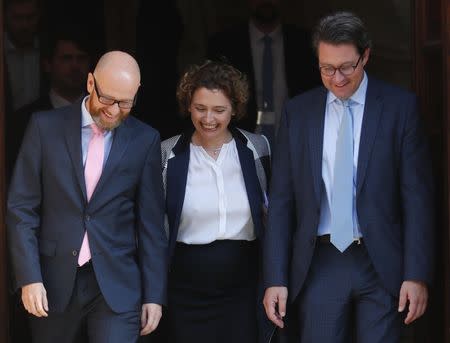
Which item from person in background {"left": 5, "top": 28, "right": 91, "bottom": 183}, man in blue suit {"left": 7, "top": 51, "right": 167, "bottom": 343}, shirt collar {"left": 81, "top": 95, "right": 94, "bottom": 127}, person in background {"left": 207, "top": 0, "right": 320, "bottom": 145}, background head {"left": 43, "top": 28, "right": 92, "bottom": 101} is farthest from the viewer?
person in background {"left": 207, "top": 0, "right": 320, "bottom": 145}

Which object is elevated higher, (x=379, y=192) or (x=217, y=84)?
(x=217, y=84)

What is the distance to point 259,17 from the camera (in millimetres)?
6316

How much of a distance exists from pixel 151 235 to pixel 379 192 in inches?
34.5

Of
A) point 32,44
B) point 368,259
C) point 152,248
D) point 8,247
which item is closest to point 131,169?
point 152,248

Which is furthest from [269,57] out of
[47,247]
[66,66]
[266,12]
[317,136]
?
[47,247]

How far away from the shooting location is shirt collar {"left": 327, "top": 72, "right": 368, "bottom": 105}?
4684mm

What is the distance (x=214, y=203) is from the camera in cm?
492

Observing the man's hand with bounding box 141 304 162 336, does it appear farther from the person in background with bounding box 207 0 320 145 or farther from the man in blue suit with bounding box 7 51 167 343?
the person in background with bounding box 207 0 320 145

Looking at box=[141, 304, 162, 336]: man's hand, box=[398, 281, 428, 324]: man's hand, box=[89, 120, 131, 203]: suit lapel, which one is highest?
box=[89, 120, 131, 203]: suit lapel

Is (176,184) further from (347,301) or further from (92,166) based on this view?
(347,301)

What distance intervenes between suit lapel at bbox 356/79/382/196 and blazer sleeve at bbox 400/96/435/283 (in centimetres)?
11

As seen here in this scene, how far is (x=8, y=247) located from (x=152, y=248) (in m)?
0.60

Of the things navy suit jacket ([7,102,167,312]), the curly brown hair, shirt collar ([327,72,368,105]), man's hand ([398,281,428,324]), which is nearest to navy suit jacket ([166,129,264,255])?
the curly brown hair

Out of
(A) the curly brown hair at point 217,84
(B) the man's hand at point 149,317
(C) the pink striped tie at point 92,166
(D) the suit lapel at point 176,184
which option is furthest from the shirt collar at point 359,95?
(B) the man's hand at point 149,317
